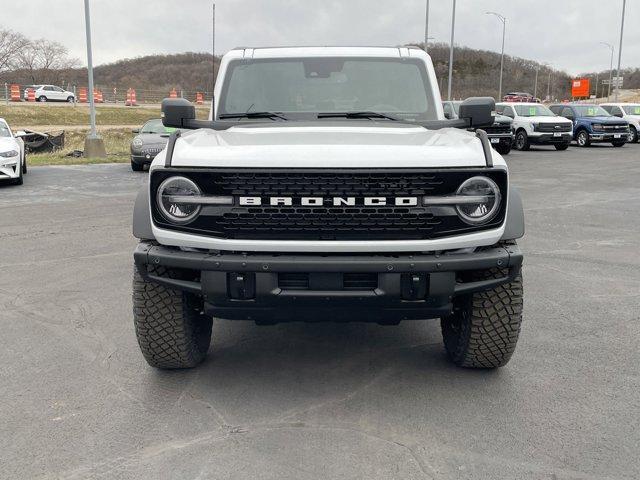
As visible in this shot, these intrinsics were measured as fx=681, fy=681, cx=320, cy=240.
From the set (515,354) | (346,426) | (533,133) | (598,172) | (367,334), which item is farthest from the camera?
(533,133)

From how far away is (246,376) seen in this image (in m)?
4.08

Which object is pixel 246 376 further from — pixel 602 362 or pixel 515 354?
pixel 602 362

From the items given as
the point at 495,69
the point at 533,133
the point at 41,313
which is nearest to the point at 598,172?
the point at 533,133

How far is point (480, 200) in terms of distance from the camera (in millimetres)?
3471

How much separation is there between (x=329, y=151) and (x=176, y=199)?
2.68ft

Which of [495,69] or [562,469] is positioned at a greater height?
[495,69]

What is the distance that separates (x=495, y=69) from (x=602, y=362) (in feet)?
538

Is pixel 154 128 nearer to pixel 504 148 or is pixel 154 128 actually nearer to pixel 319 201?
pixel 504 148

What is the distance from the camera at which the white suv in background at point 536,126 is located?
2562 centimetres

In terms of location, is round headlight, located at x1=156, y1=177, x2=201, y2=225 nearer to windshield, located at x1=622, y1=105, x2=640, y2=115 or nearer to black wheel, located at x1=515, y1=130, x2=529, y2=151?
black wheel, located at x1=515, y1=130, x2=529, y2=151

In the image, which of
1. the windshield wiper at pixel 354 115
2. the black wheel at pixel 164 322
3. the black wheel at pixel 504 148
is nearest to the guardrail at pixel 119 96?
the black wheel at pixel 504 148

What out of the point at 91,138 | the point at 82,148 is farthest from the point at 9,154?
the point at 82,148

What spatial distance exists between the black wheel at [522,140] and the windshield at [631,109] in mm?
8993

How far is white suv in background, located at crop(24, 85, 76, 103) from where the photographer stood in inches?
2200
